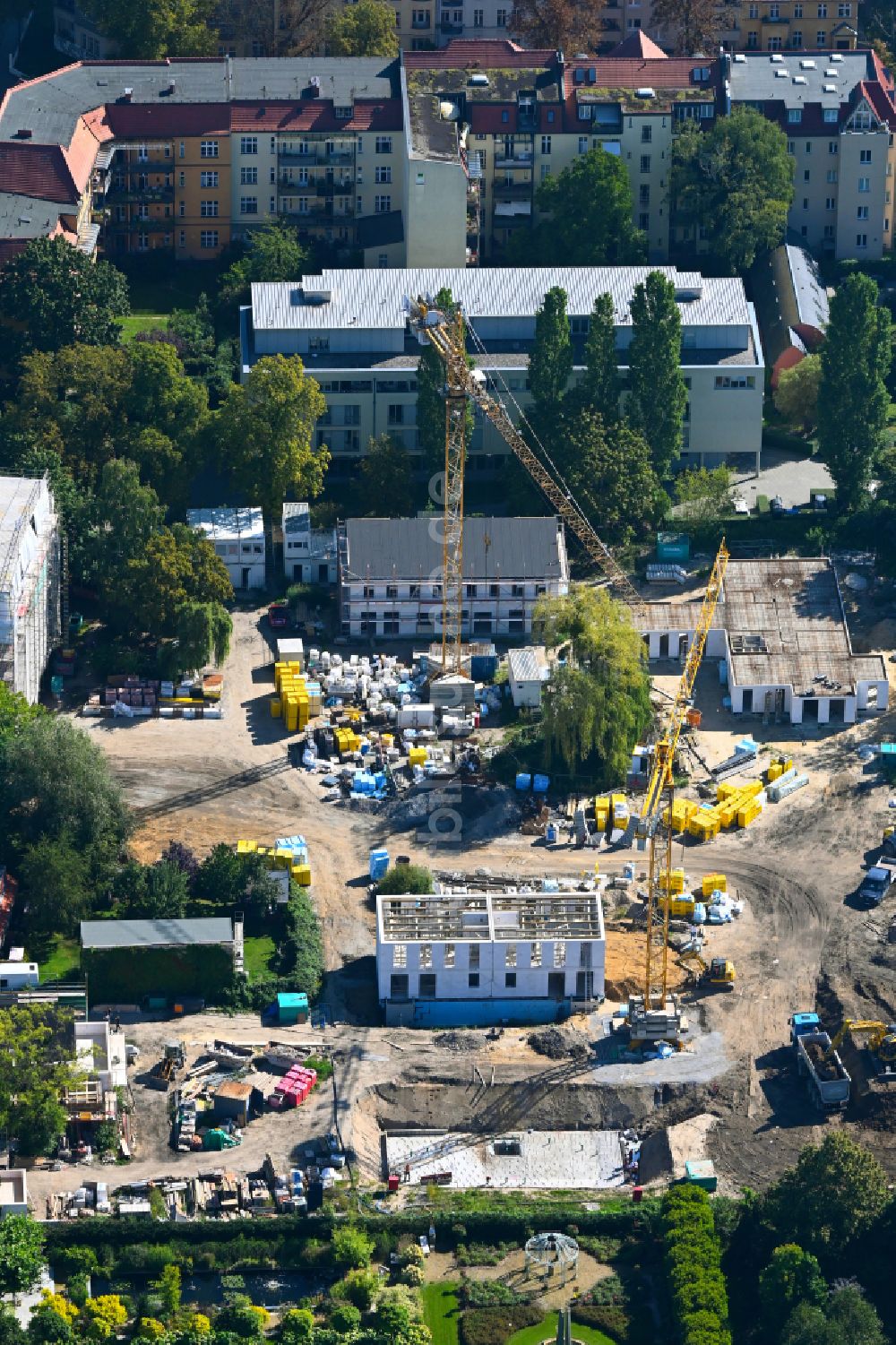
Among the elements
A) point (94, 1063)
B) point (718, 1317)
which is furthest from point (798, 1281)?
point (94, 1063)

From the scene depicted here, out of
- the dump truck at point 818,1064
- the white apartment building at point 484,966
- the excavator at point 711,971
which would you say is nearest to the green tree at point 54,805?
the white apartment building at point 484,966

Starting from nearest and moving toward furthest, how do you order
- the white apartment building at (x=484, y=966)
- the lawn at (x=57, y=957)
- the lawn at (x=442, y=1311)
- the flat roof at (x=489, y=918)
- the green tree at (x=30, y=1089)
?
the lawn at (x=442, y=1311), the green tree at (x=30, y=1089), the white apartment building at (x=484, y=966), the flat roof at (x=489, y=918), the lawn at (x=57, y=957)

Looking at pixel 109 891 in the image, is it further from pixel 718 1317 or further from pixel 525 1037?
pixel 718 1317

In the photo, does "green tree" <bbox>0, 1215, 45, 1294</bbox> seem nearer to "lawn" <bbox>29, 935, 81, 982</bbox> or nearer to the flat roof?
"lawn" <bbox>29, 935, 81, 982</bbox>

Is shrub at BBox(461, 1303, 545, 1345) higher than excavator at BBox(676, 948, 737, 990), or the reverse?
excavator at BBox(676, 948, 737, 990)

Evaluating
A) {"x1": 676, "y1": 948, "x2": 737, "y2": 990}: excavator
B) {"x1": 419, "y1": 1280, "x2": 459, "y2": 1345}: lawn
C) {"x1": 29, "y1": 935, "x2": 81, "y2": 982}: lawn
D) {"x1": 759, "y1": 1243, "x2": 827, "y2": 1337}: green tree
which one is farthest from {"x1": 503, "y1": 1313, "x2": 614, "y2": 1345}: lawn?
{"x1": 29, "y1": 935, "x2": 81, "y2": 982}: lawn

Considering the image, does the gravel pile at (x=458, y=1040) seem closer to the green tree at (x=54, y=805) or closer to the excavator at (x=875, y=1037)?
the excavator at (x=875, y=1037)

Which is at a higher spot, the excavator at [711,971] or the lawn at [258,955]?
the lawn at [258,955]
